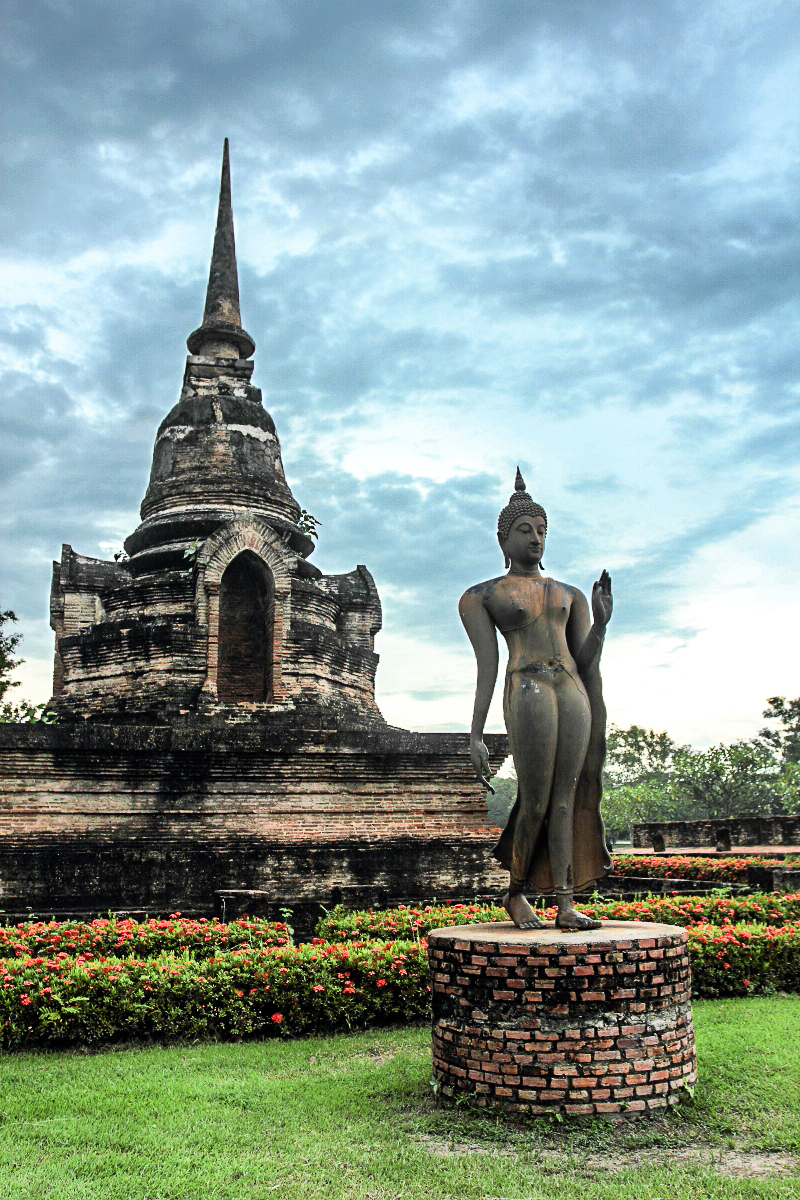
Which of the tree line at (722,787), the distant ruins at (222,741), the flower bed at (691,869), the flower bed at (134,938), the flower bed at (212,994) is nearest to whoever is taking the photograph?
the flower bed at (212,994)

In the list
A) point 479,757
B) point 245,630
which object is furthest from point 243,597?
point 479,757

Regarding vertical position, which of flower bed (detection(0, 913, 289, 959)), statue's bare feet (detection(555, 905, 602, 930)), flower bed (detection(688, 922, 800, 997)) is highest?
statue's bare feet (detection(555, 905, 602, 930))

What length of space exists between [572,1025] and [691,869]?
1174cm

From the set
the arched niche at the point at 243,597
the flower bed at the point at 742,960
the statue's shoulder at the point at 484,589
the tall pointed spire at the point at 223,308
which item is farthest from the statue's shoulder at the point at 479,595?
the tall pointed spire at the point at 223,308

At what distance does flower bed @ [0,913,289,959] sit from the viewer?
23.8 feet

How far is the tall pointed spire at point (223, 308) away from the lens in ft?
58.9

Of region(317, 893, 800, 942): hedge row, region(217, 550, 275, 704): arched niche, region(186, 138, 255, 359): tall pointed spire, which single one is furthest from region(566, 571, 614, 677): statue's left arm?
region(186, 138, 255, 359): tall pointed spire

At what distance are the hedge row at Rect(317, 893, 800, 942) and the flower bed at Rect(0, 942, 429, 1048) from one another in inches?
38.3

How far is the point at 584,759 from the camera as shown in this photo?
5.45 metres

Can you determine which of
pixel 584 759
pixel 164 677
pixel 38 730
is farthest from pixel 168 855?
pixel 584 759

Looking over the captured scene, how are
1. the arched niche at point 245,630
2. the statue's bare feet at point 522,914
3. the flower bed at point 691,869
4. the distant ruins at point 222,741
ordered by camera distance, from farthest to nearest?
the flower bed at point 691,869 → the arched niche at point 245,630 → the distant ruins at point 222,741 → the statue's bare feet at point 522,914

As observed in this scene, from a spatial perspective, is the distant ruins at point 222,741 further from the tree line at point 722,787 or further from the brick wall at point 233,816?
the tree line at point 722,787

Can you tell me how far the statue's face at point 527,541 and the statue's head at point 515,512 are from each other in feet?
0.08

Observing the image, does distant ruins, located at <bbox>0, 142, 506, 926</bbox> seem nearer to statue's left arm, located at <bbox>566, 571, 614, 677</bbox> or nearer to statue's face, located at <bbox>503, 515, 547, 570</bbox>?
statue's left arm, located at <bbox>566, 571, 614, 677</bbox>
